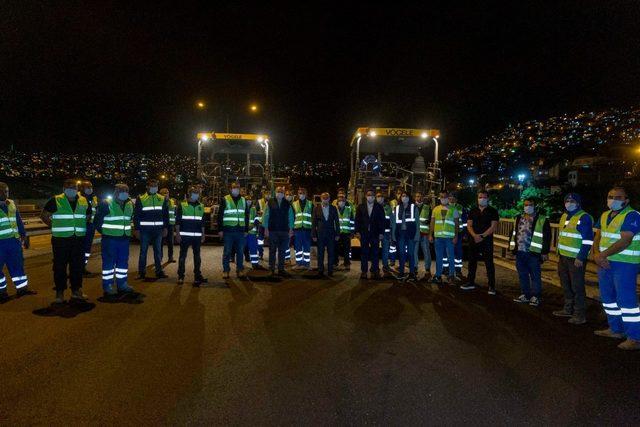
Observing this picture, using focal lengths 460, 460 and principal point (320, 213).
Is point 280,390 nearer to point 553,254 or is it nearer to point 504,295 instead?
point 504,295

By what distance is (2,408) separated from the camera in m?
3.27

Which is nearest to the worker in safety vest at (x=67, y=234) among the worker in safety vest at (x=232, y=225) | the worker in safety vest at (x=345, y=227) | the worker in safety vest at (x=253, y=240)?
the worker in safety vest at (x=232, y=225)

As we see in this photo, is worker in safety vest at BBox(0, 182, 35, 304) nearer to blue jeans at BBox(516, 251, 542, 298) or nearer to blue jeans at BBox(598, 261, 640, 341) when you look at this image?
blue jeans at BBox(516, 251, 542, 298)

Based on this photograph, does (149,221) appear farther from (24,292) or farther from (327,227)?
(327,227)

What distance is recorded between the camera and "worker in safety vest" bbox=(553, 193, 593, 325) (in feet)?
19.3

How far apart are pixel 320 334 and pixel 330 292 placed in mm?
2300

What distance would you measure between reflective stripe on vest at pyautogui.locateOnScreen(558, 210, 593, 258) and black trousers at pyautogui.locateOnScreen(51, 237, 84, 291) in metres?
6.68

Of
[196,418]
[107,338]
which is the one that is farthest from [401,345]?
[107,338]

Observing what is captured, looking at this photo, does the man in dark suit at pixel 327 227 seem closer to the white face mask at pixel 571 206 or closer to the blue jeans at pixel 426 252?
the blue jeans at pixel 426 252

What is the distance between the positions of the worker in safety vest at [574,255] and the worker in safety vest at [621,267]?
527mm

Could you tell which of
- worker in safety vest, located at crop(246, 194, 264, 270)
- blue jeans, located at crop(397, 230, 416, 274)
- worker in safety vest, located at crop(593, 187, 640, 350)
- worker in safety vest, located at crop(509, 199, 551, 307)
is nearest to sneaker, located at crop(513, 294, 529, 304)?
worker in safety vest, located at crop(509, 199, 551, 307)

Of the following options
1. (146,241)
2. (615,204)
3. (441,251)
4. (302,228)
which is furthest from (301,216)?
(615,204)

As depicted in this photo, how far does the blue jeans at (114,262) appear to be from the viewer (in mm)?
6836

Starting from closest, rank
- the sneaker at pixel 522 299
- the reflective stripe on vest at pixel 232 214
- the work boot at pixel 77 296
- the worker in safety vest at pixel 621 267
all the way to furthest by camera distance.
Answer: the worker in safety vest at pixel 621 267, the work boot at pixel 77 296, the sneaker at pixel 522 299, the reflective stripe on vest at pixel 232 214
